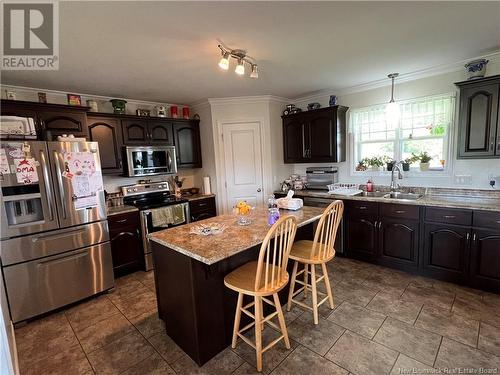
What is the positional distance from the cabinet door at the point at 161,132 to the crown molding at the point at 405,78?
2267 mm

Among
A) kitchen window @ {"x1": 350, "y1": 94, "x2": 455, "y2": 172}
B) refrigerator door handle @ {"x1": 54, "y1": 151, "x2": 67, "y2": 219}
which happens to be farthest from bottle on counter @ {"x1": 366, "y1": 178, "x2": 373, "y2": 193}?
refrigerator door handle @ {"x1": 54, "y1": 151, "x2": 67, "y2": 219}

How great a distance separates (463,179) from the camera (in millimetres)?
3068

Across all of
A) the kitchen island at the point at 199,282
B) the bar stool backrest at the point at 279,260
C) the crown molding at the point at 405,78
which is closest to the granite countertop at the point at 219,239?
the kitchen island at the point at 199,282

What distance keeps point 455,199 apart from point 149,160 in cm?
416

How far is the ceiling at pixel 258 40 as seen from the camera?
1.71 metres

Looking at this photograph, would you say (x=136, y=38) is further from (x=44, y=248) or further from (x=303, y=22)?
(x=44, y=248)

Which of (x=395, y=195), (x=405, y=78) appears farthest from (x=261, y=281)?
(x=405, y=78)

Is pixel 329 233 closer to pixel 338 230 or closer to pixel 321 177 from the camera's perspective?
pixel 338 230

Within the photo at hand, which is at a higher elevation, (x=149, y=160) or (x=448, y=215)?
(x=149, y=160)

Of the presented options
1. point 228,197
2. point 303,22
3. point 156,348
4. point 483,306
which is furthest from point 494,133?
point 156,348

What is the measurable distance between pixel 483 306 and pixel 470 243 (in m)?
0.61

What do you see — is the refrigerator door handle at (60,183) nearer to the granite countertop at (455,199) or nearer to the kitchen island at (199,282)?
the kitchen island at (199,282)

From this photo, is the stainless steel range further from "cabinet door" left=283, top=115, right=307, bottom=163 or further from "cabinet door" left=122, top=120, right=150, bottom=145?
"cabinet door" left=283, top=115, right=307, bottom=163

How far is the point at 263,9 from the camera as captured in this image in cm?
169
